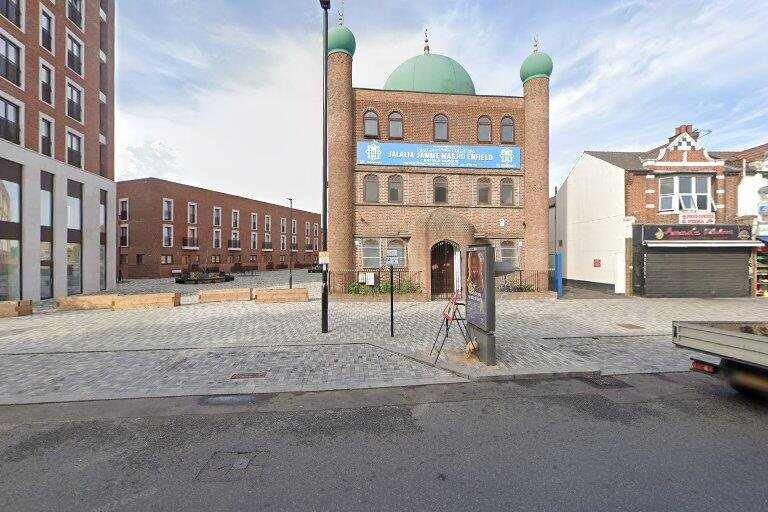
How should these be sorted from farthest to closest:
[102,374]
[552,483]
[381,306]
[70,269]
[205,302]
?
[70,269]
[205,302]
[381,306]
[102,374]
[552,483]

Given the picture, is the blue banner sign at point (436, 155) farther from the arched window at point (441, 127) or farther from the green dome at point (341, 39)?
the green dome at point (341, 39)

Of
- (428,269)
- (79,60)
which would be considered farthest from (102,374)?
(79,60)

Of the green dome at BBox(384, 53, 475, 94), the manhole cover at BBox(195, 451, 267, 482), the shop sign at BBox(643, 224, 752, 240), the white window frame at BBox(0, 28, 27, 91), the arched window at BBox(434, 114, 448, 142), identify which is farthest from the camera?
the green dome at BBox(384, 53, 475, 94)

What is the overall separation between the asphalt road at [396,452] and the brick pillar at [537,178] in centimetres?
1408

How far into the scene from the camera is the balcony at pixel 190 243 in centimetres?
4227

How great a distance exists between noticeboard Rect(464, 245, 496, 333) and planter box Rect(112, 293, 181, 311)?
13.5 metres

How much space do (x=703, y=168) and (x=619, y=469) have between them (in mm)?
22591

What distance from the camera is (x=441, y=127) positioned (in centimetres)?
2041

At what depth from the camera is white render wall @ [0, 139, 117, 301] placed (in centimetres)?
1781

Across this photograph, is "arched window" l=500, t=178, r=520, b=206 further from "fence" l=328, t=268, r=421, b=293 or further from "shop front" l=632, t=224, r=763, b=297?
"fence" l=328, t=268, r=421, b=293

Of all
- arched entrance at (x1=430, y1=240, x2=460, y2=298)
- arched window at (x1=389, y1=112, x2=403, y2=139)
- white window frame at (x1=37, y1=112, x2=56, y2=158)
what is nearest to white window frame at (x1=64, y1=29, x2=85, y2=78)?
white window frame at (x1=37, y1=112, x2=56, y2=158)

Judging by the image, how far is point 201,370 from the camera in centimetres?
715

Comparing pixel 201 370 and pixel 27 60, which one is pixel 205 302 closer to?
pixel 201 370

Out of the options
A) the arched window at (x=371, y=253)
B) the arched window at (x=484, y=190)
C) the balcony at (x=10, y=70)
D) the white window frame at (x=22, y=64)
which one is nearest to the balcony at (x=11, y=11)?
the white window frame at (x=22, y=64)
